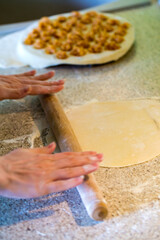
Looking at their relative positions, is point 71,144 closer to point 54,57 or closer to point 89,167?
point 89,167

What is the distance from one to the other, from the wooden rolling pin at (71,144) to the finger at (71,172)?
4 cm

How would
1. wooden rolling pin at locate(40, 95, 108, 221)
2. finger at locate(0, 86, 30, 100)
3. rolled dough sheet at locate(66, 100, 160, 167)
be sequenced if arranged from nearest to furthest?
wooden rolling pin at locate(40, 95, 108, 221)
rolled dough sheet at locate(66, 100, 160, 167)
finger at locate(0, 86, 30, 100)

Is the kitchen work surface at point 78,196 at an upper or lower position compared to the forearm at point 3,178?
lower

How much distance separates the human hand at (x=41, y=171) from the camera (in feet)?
2.73

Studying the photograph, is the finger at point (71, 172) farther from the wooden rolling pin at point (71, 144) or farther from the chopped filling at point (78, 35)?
the chopped filling at point (78, 35)

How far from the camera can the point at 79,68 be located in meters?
1.65

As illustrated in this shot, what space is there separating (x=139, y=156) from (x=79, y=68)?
0.76 meters

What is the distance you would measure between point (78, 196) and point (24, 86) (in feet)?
1.96

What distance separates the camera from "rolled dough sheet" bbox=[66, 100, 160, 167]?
108cm

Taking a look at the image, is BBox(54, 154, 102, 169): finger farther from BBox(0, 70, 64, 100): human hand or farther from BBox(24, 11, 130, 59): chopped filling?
BBox(24, 11, 130, 59): chopped filling

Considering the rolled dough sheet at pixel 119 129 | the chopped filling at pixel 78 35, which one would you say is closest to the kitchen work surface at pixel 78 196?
the rolled dough sheet at pixel 119 129

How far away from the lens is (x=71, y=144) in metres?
1.03

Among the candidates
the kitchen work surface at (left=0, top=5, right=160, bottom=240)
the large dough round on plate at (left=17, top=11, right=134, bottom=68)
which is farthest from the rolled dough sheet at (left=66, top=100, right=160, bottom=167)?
the large dough round on plate at (left=17, top=11, right=134, bottom=68)

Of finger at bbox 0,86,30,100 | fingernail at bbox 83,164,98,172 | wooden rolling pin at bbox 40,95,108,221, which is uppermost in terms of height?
finger at bbox 0,86,30,100
